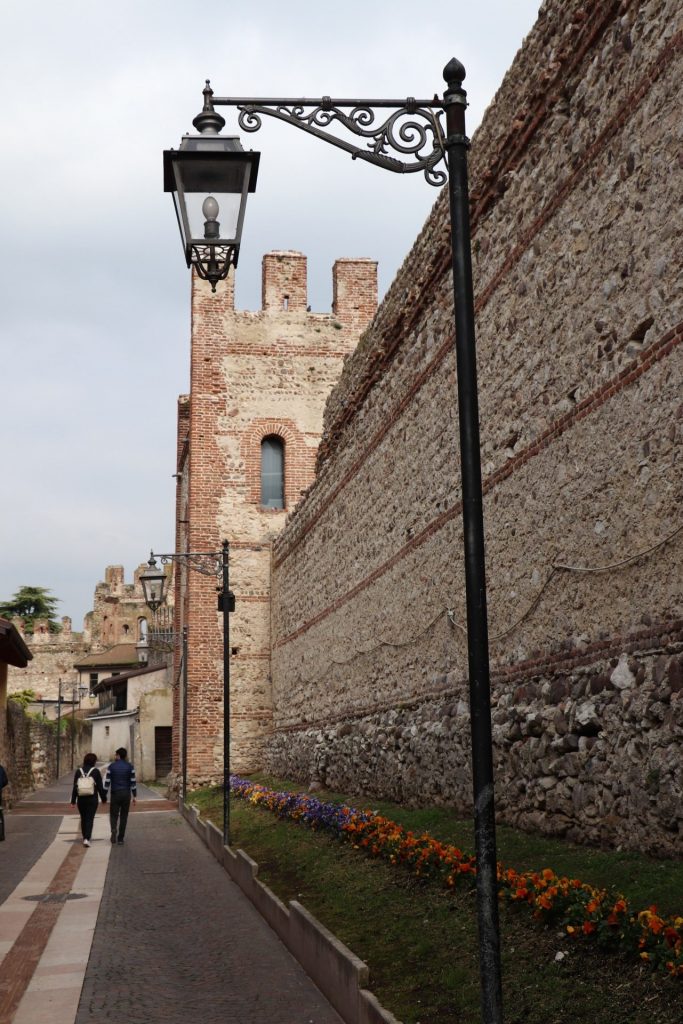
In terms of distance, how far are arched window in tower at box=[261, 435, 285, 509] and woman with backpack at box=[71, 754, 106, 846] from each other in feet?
32.9

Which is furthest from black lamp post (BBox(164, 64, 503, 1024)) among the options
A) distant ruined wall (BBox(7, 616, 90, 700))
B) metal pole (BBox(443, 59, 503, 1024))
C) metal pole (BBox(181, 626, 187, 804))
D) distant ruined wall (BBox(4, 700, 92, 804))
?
distant ruined wall (BBox(7, 616, 90, 700))

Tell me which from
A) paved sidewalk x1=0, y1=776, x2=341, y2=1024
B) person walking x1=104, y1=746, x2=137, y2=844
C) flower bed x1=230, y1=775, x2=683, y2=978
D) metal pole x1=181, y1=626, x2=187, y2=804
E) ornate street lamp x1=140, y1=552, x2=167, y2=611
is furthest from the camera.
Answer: metal pole x1=181, y1=626, x2=187, y2=804

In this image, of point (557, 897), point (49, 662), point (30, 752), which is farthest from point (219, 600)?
point (49, 662)

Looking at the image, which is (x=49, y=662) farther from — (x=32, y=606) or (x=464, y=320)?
(x=464, y=320)

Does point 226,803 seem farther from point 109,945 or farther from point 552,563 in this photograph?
point 552,563

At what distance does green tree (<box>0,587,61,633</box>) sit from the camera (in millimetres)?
76994

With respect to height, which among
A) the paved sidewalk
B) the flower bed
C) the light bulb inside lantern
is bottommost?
the paved sidewalk

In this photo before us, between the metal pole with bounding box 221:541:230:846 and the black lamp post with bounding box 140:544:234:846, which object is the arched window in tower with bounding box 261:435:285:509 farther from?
the metal pole with bounding box 221:541:230:846

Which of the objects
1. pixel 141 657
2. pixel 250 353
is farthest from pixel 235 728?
pixel 141 657

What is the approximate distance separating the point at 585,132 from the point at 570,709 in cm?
434

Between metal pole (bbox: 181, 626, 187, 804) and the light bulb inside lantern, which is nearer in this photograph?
the light bulb inside lantern

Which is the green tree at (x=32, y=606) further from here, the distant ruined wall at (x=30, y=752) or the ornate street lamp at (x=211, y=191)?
the ornate street lamp at (x=211, y=191)

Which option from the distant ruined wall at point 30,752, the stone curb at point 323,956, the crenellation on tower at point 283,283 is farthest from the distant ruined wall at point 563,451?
the distant ruined wall at point 30,752

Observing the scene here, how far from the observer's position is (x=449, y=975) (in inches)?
228
